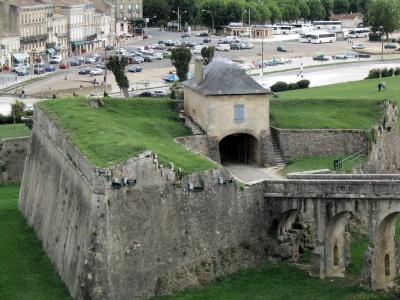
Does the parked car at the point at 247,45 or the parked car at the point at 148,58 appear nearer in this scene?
the parked car at the point at 148,58

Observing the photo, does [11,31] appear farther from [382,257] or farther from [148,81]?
[382,257]

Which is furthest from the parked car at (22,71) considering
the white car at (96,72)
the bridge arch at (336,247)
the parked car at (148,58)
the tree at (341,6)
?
the tree at (341,6)

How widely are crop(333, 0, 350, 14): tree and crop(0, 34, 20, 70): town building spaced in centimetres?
7522

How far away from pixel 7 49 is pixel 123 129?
74.6 meters

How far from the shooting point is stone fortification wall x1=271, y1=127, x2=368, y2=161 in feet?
194

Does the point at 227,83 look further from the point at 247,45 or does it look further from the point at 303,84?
the point at 247,45

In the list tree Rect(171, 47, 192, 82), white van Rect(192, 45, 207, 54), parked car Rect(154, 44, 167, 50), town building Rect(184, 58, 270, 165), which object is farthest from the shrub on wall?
parked car Rect(154, 44, 167, 50)

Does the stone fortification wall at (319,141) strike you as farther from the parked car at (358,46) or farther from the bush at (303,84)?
the parked car at (358,46)

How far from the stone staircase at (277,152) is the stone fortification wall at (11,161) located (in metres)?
16.1

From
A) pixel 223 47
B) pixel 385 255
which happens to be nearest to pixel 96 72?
pixel 223 47

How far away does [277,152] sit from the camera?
58.6 m

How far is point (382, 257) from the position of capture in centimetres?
4806

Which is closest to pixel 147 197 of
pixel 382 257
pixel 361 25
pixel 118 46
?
pixel 382 257

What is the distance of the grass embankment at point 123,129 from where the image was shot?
48.5 meters
